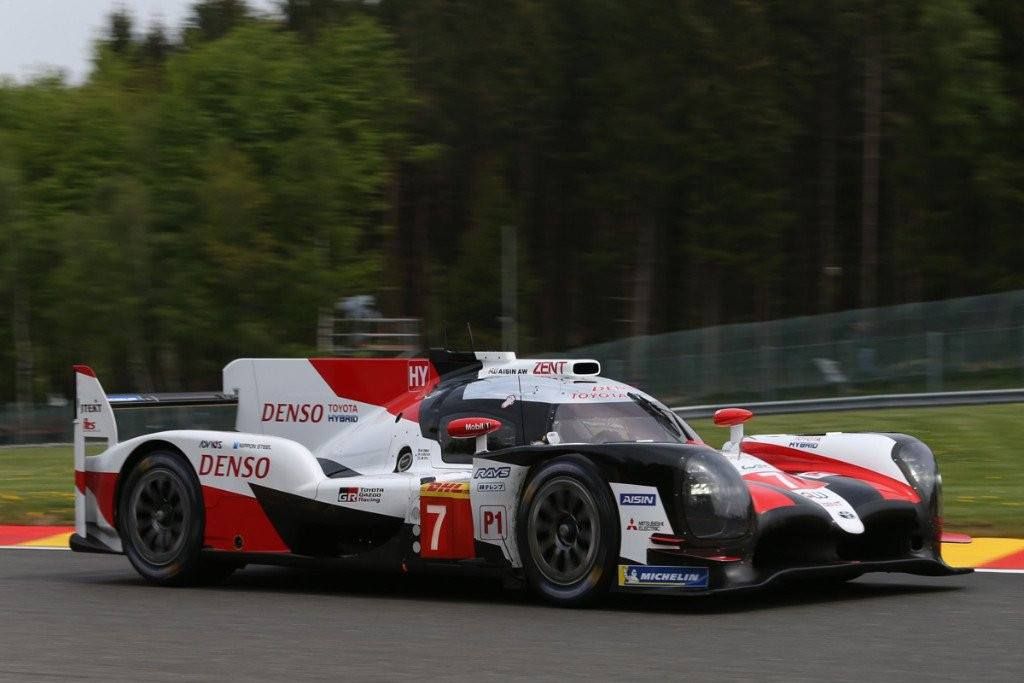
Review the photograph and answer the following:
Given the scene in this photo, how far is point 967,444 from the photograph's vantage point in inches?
636

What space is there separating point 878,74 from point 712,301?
10.3 m

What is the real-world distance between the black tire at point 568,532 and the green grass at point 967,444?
4.22 m

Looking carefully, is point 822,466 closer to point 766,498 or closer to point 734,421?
point 734,421

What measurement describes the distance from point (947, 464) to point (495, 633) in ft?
30.4

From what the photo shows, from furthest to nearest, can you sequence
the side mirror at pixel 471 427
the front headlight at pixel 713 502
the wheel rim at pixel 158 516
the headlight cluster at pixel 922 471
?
the wheel rim at pixel 158 516 → the headlight cluster at pixel 922 471 → the side mirror at pixel 471 427 → the front headlight at pixel 713 502

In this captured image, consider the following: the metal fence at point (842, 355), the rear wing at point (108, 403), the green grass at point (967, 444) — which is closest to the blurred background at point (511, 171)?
the metal fence at point (842, 355)

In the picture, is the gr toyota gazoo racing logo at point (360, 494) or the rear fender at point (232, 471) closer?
the gr toyota gazoo racing logo at point (360, 494)

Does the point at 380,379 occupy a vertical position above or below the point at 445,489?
above

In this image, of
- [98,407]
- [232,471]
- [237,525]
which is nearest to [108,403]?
[98,407]

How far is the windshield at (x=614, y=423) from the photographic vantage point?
8124mm

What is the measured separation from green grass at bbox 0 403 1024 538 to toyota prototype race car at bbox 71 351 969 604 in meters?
3.25

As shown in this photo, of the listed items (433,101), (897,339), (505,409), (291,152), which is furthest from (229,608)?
(433,101)

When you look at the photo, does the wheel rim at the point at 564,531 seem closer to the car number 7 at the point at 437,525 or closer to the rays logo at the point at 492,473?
the rays logo at the point at 492,473

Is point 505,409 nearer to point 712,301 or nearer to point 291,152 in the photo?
point 291,152
